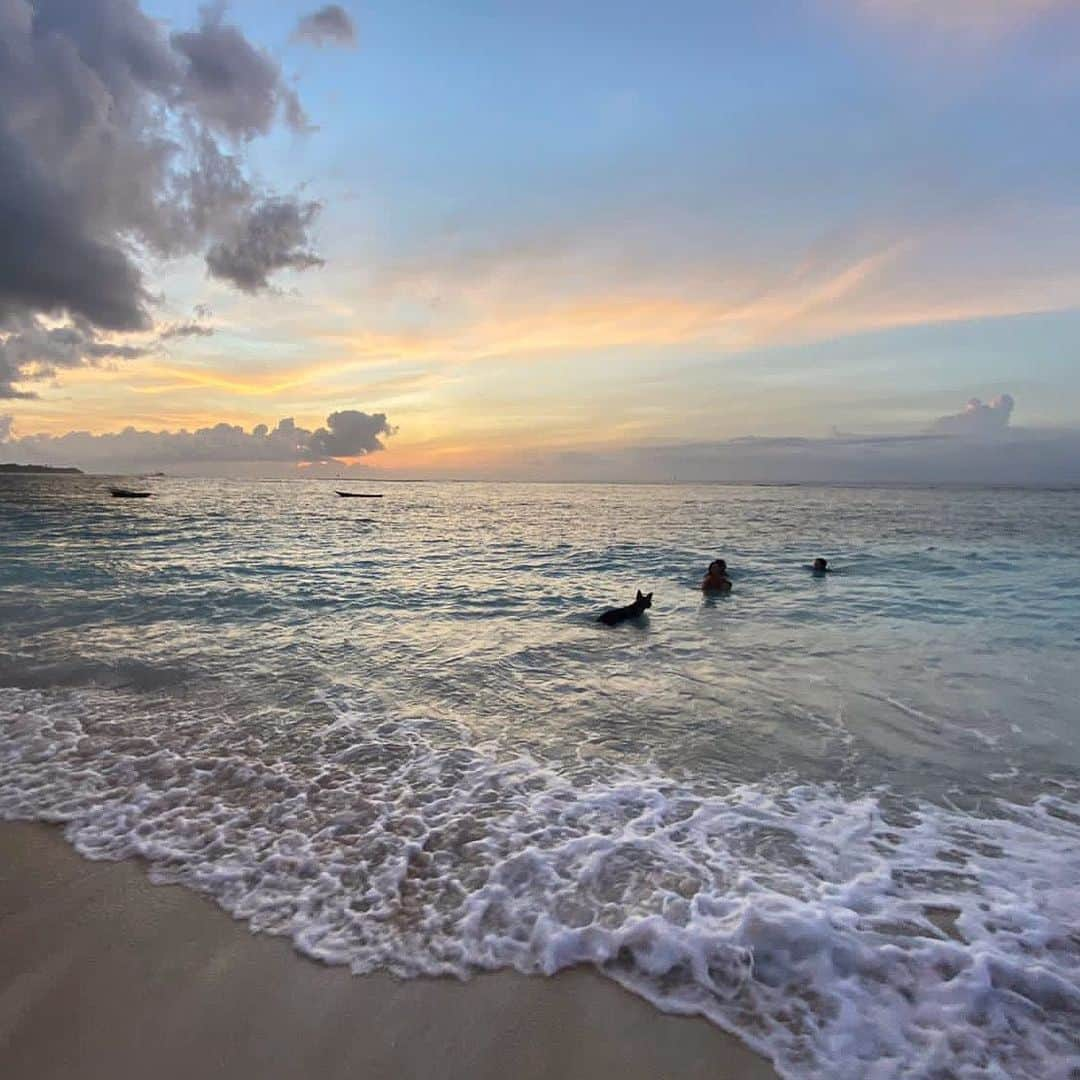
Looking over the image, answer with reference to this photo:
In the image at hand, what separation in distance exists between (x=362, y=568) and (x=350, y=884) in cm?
1827

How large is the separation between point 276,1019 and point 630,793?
139 inches

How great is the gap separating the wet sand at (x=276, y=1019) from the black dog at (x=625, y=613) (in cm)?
993

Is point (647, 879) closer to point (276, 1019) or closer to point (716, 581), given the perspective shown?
point (276, 1019)

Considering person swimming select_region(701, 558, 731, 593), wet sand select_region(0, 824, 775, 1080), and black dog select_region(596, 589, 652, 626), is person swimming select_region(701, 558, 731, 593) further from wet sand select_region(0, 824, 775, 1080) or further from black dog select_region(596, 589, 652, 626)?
wet sand select_region(0, 824, 775, 1080)

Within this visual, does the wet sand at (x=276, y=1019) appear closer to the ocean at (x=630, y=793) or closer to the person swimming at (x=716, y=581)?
the ocean at (x=630, y=793)

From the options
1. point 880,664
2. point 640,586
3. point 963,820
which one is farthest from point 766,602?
point 963,820

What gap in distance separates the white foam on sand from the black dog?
274 inches

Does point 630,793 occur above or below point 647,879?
below

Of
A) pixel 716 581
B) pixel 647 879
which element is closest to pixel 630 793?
pixel 647 879

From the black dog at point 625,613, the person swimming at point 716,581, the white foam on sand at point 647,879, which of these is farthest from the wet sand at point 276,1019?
the person swimming at point 716,581

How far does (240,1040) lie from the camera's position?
3.08 metres

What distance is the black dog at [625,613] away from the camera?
1343 centimetres

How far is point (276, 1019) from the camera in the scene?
10.5 feet

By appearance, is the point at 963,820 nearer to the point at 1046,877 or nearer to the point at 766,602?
the point at 1046,877
